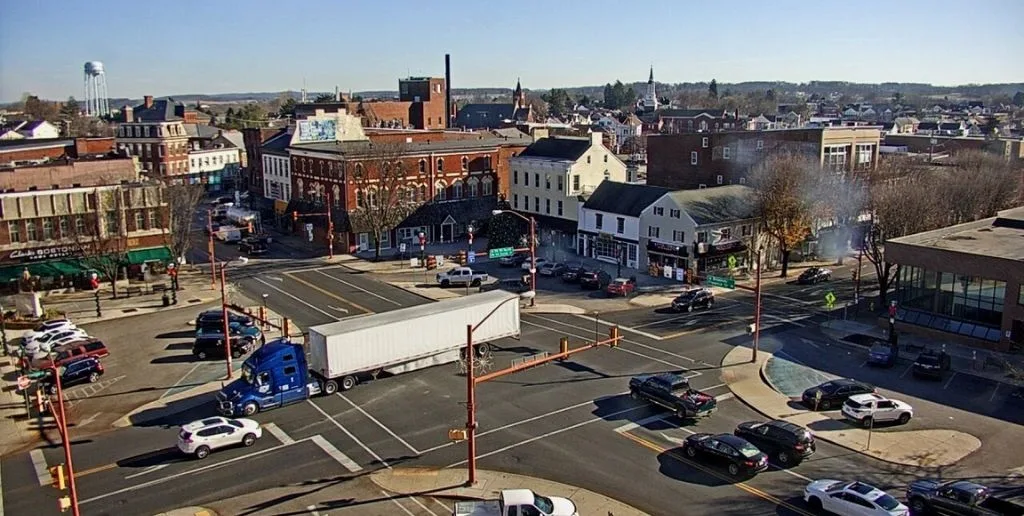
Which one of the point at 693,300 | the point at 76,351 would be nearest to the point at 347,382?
the point at 76,351

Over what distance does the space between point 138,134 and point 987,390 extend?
11714cm

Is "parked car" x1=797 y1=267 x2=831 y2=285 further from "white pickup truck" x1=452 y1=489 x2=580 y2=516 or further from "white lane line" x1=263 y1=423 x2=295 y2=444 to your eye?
"white lane line" x1=263 y1=423 x2=295 y2=444

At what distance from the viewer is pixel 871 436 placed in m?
33.3

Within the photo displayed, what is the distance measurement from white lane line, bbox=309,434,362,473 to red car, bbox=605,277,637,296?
30.8m

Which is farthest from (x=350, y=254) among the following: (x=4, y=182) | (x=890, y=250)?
(x=890, y=250)

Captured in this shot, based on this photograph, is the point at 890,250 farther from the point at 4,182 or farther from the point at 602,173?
the point at 4,182

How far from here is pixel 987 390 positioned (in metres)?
39.0

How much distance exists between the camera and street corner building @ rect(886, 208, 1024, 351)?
146 feet

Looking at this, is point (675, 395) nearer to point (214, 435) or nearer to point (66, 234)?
point (214, 435)

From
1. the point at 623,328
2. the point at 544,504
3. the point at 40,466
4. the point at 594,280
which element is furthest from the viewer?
the point at 594,280

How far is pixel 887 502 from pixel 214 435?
990 inches

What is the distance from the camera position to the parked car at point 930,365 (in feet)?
133

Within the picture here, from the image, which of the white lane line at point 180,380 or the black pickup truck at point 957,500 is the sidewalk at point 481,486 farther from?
the white lane line at point 180,380

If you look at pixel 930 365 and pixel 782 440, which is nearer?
pixel 782 440
